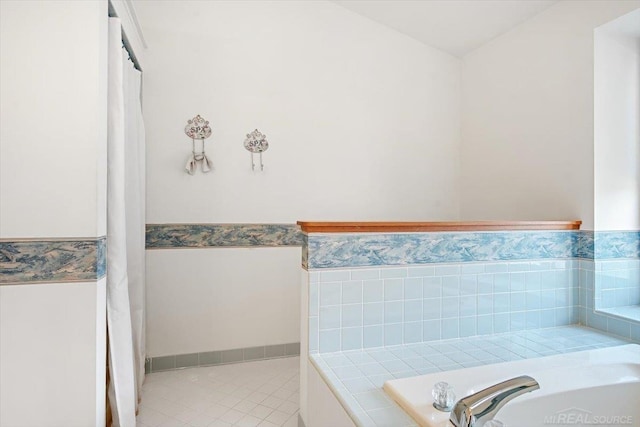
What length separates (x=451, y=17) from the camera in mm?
2771

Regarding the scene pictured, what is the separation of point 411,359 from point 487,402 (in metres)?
0.66

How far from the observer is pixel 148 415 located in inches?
79.4

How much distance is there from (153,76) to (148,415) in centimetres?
213

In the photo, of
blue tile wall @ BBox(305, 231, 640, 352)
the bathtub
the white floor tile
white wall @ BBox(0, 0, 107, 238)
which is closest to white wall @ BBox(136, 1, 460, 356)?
the white floor tile

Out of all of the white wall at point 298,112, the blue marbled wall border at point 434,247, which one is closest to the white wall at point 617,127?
the blue marbled wall border at point 434,247

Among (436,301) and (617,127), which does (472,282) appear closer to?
(436,301)

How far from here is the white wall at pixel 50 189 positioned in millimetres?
1385

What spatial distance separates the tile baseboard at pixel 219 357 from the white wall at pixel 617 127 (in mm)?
2225

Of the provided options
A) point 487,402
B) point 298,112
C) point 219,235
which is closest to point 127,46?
point 298,112

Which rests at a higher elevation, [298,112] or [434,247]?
[298,112]

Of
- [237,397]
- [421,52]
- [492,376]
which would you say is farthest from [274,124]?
[492,376]

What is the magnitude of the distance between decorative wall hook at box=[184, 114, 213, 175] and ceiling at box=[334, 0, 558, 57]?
4.81 ft

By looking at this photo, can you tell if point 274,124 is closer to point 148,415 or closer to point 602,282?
point 148,415

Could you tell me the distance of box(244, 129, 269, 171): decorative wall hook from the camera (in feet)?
9.00
